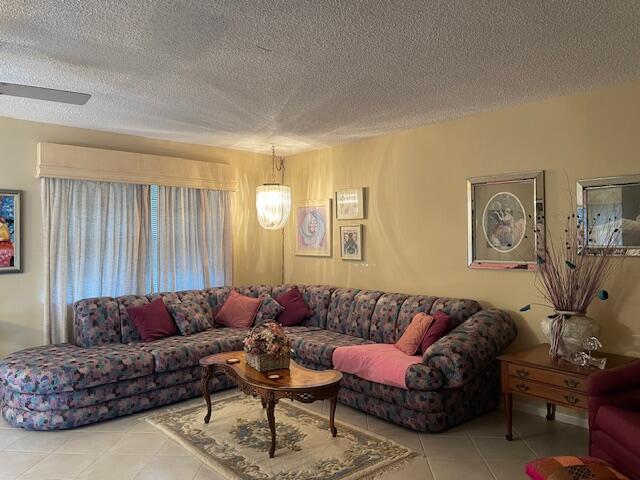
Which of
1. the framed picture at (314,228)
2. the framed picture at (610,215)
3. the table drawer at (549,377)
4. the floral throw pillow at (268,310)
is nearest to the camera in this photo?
the table drawer at (549,377)

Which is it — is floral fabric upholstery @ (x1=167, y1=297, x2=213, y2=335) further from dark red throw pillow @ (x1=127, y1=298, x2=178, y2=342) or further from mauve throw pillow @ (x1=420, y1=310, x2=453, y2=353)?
mauve throw pillow @ (x1=420, y1=310, x2=453, y2=353)

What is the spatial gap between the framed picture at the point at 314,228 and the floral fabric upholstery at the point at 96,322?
236 cm

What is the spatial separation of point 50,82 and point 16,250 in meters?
1.79

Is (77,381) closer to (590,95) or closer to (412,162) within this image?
(412,162)

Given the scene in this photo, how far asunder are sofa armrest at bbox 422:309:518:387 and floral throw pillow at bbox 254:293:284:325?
2.16 meters

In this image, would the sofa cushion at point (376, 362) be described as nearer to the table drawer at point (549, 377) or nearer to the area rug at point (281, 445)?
the area rug at point (281, 445)

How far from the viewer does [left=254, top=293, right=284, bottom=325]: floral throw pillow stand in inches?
205

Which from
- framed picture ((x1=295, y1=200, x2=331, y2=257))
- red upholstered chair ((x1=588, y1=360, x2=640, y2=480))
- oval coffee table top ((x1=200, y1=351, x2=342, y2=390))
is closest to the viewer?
red upholstered chair ((x1=588, y1=360, x2=640, y2=480))

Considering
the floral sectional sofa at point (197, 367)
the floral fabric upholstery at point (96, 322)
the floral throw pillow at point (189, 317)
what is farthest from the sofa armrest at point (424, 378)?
the floral fabric upholstery at point (96, 322)

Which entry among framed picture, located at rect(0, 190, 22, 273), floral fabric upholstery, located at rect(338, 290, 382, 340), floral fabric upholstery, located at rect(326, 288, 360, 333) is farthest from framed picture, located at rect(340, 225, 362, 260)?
framed picture, located at rect(0, 190, 22, 273)

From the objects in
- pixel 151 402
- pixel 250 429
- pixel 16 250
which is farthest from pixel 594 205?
pixel 16 250

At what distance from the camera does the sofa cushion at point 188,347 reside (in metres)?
4.00

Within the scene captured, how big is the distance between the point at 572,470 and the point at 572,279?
171 centimetres

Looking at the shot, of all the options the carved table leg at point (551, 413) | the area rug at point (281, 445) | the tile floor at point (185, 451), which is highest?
the carved table leg at point (551, 413)
